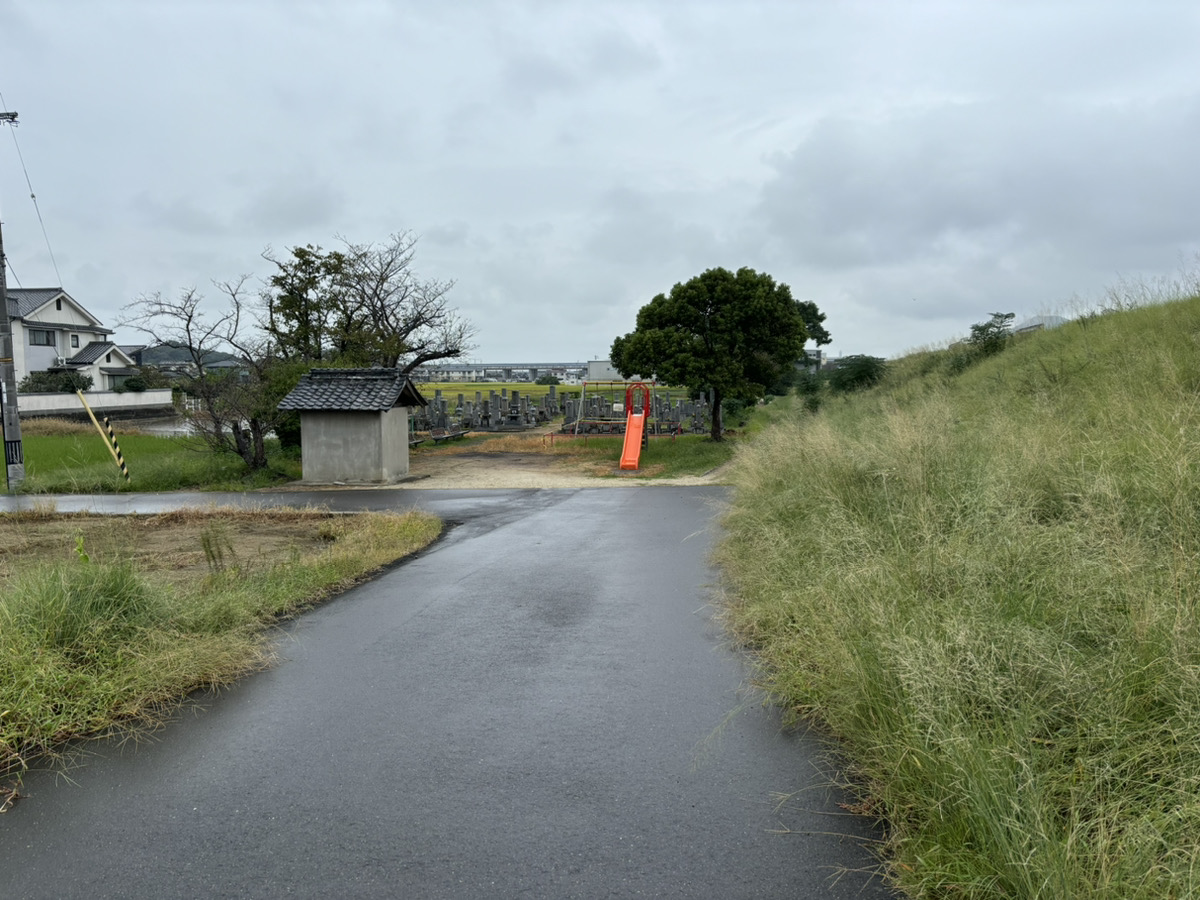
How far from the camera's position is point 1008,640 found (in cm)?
379

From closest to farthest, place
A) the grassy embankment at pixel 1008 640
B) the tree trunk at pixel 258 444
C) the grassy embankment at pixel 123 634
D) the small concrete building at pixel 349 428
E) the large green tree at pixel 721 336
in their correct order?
the grassy embankment at pixel 1008 640
the grassy embankment at pixel 123 634
the small concrete building at pixel 349 428
the tree trunk at pixel 258 444
the large green tree at pixel 721 336

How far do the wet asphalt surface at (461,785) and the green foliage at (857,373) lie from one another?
75.4 feet

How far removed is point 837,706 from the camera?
14.0 feet

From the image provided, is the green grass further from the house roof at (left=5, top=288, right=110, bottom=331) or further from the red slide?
the house roof at (left=5, top=288, right=110, bottom=331)

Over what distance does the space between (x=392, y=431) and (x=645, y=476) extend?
6.38 m

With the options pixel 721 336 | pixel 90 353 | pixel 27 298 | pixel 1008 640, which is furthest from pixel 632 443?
pixel 27 298

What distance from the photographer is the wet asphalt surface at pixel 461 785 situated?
3014mm

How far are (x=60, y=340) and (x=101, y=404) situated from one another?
14.2 m

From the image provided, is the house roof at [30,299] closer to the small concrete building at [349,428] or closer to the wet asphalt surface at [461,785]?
the small concrete building at [349,428]

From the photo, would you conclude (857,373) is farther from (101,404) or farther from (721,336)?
(101,404)

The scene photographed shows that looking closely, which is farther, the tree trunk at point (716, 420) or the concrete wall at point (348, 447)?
the tree trunk at point (716, 420)

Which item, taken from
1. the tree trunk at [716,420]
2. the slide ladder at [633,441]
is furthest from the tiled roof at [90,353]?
the tree trunk at [716,420]

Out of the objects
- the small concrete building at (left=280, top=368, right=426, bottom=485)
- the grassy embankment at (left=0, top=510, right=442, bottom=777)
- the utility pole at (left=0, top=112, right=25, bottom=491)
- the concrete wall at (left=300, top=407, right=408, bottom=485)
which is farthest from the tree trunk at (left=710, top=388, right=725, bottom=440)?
the grassy embankment at (left=0, top=510, right=442, bottom=777)

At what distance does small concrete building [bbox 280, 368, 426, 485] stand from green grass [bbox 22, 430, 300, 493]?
1540 mm
